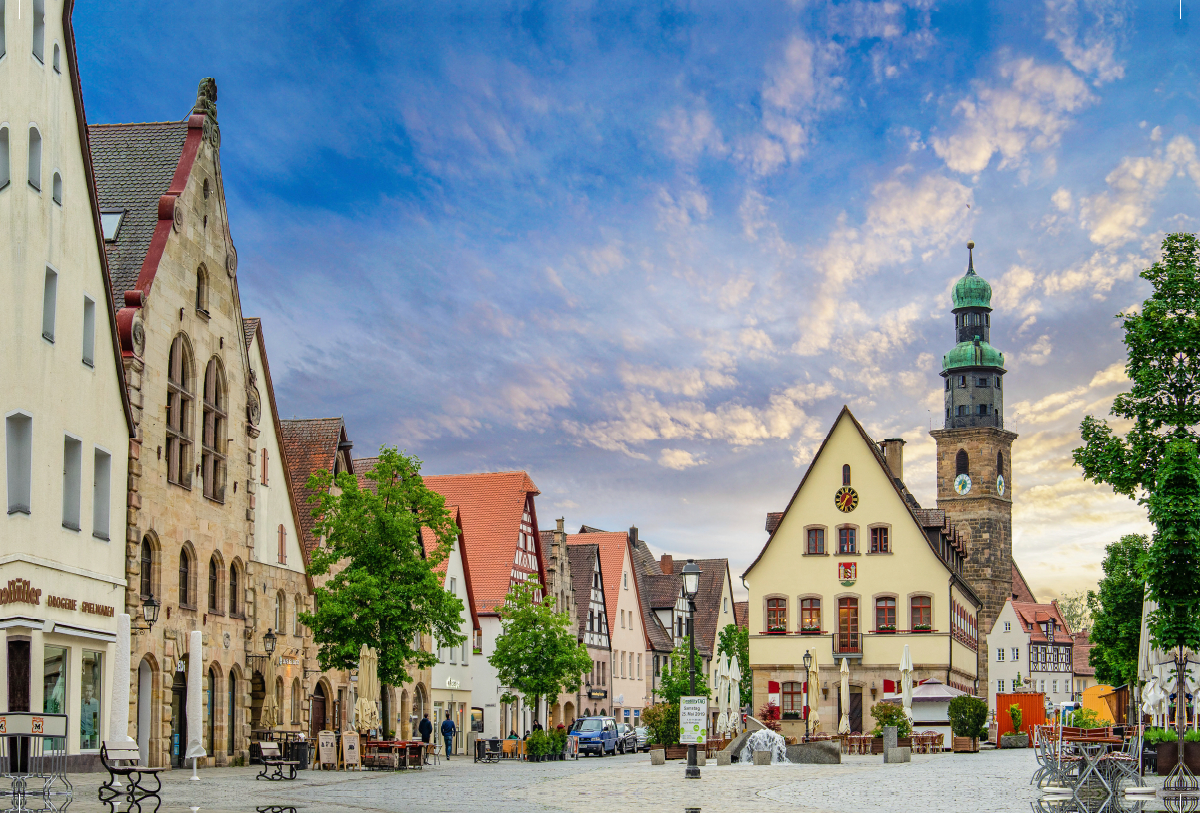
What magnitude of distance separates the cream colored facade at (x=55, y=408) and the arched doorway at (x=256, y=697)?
8.32 metres

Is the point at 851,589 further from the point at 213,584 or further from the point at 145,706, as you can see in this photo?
the point at 145,706

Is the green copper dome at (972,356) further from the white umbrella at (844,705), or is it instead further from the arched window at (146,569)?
the arched window at (146,569)

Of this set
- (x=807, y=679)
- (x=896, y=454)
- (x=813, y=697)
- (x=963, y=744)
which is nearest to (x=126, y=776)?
(x=813, y=697)

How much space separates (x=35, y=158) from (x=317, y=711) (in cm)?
2218

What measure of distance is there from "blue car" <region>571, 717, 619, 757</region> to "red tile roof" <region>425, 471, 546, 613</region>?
29.2 feet

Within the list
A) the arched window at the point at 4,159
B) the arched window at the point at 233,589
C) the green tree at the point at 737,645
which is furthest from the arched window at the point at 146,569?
the green tree at the point at 737,645

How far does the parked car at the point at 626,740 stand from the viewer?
56.0 meters

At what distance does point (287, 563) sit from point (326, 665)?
183 inches

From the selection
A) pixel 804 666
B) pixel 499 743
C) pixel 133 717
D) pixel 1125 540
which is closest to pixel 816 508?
pixel 804 666

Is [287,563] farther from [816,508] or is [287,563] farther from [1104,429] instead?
[816,508]

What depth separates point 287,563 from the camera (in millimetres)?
41062

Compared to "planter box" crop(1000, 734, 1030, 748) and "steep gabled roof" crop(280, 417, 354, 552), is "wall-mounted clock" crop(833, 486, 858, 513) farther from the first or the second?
"steep gabled roof" crop(280, 417, 354, 552)

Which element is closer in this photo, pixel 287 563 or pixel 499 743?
pixel 287 563

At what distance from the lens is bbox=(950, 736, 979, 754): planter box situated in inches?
1904
